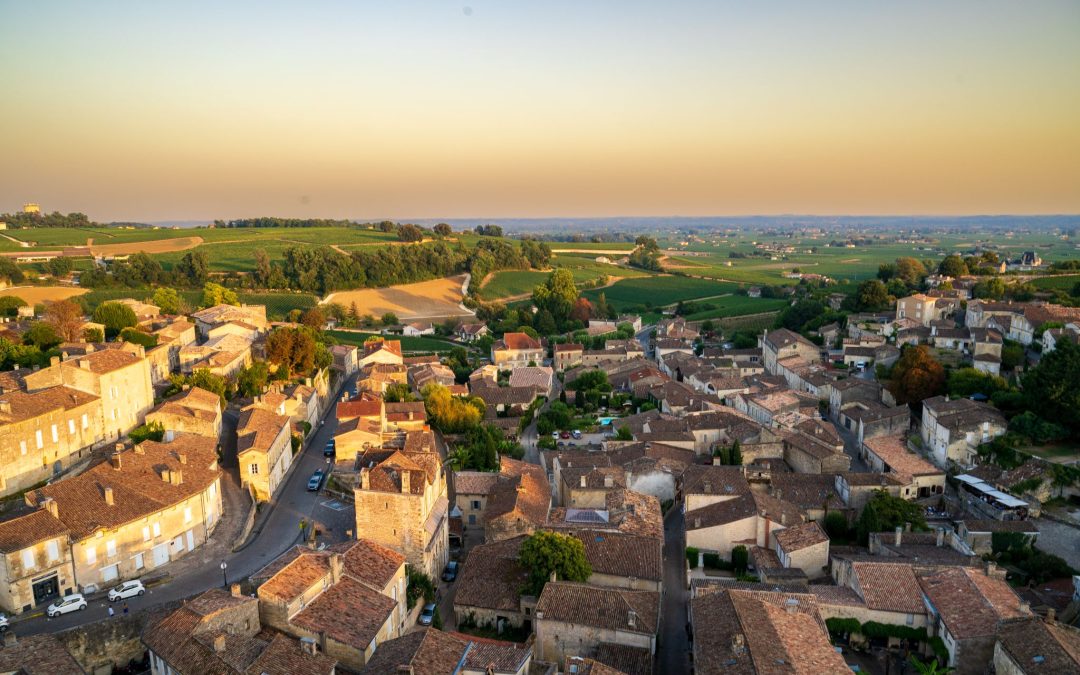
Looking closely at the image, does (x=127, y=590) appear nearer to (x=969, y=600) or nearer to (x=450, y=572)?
(x=450, y=572)

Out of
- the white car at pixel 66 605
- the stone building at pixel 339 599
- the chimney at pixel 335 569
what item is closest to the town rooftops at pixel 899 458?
the stone building at pixel 339 599

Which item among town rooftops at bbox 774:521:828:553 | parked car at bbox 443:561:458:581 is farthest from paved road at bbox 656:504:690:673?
parked car at bbox 443:561:458:581

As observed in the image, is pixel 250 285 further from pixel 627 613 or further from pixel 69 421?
pixel 627 613

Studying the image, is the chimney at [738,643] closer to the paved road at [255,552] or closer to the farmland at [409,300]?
the paved road at [255,552]

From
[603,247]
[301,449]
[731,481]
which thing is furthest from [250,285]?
[603,247]

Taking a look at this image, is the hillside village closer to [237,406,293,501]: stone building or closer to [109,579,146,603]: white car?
[109,579,146,603]: white car
